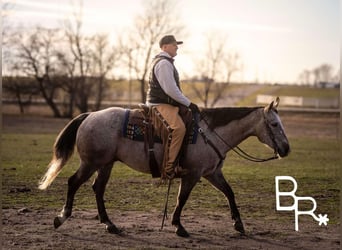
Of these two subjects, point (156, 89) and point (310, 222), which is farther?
point (310, 222)

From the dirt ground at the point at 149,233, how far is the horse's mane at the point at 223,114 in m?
1.47

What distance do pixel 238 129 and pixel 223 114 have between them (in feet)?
0.97

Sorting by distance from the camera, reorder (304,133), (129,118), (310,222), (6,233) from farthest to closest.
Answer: (304,133)
(310,222)
(129,118)
(6,233)

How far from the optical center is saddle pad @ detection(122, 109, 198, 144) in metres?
6.81

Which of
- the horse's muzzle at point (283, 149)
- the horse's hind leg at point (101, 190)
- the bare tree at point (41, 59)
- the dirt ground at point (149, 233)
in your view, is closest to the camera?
the dirt ground at point (149, 233)

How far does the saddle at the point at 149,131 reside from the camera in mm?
6777

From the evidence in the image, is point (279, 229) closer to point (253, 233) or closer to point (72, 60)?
point (253, 233)

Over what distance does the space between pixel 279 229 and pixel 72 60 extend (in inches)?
1028

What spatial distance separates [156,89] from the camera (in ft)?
22.5

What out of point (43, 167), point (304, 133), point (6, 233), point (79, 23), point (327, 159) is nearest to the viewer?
point (6, 233)

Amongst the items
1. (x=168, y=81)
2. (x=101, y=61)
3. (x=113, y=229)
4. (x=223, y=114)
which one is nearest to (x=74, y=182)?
(x=113, y=229)

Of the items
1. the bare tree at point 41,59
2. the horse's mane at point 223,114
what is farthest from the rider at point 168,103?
the bare tree at point 41,59

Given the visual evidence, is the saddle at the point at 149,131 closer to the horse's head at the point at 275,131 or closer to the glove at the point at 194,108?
the glove at the point at 194,108

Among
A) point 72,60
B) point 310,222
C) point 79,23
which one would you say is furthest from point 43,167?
point 72,60
